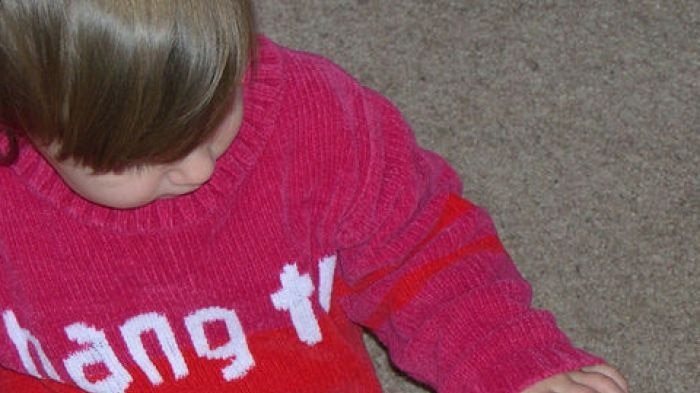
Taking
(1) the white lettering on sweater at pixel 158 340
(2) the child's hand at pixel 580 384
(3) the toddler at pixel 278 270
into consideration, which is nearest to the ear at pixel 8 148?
(3) the toddler at pixel 278 270

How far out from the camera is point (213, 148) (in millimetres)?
768

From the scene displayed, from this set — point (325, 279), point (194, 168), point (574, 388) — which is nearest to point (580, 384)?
point (574, 388)

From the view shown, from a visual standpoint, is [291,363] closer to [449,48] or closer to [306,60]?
[306,60]

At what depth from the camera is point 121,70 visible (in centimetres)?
68

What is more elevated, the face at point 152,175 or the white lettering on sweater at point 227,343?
the face at point 152,175

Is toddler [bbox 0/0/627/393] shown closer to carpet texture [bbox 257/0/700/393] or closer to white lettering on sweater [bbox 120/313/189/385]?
white lettering on sweater [bbox 120/313/189/385]

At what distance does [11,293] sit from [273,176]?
0.17 meters

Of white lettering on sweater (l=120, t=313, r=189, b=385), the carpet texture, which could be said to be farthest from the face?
the carpet texture

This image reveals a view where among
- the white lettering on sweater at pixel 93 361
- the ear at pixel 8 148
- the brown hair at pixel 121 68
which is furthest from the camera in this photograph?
the white lettering on sweater at pixel 93 361

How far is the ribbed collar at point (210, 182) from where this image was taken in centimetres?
85

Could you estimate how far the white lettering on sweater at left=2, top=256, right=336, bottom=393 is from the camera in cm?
91

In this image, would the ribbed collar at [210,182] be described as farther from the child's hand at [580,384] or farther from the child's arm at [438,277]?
the child's hand at [580,384]

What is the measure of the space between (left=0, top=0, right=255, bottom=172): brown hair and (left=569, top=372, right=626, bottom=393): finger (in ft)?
0.99

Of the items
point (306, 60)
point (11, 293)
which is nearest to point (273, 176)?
point (306, 60)
